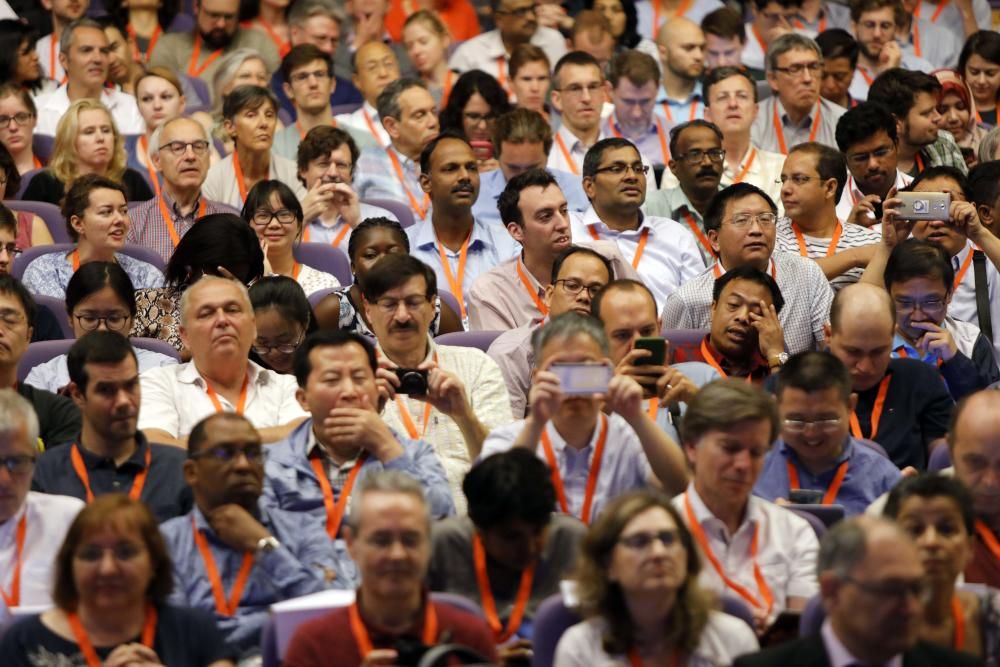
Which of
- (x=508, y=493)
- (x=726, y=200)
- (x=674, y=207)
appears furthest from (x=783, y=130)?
(x=508, y=493)

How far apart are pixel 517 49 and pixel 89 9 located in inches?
Answer: 88.0

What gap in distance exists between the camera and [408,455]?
4.44m

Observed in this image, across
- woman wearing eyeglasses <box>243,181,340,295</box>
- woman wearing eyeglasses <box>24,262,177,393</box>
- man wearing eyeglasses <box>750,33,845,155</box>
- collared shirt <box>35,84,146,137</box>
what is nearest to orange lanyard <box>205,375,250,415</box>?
woman wearing eyeglasses <box>24,262,177,393</box>

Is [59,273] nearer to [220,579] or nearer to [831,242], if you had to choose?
[220,579]

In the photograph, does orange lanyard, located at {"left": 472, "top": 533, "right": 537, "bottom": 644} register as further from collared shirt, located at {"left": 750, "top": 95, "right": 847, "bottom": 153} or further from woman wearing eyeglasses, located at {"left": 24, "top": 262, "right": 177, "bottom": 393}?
collared shirt, located at {"left": 750, "top": 95, "right": 847, "bottom": 153}

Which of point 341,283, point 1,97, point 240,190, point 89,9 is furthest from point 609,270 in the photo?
point 89,9

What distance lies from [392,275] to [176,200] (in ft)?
6.36

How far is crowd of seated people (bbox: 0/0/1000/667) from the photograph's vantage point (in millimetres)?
3656

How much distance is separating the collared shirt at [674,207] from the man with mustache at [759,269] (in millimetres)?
902

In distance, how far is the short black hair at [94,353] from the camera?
457cm

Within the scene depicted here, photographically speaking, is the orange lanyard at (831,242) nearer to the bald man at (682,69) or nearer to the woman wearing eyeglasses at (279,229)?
the woman wearing eyeglasses at (279,229)

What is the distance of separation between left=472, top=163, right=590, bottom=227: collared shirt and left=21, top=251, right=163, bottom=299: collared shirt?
5.13 feet

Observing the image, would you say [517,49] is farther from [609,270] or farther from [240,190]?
[609,270]

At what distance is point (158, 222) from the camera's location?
22.1ft
